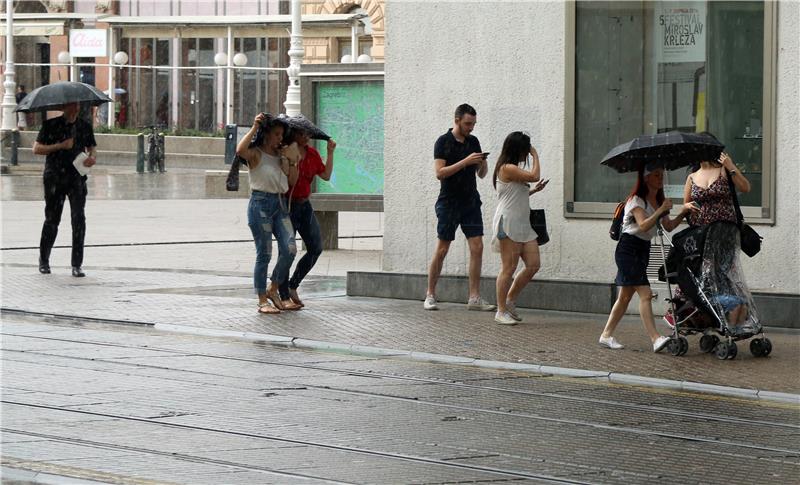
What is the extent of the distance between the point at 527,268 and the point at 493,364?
222cm

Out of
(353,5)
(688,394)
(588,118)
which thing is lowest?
(688,394)

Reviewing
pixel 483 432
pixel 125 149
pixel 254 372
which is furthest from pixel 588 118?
pixel 125 149

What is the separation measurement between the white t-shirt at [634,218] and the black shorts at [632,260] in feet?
0.16

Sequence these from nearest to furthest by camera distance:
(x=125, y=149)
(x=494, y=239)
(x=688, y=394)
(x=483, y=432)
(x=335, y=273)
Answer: (x=483, y=432) → (x=688, y=394) → (x=494, y=239) → (x=335, y=273) → (x=125, y=149)

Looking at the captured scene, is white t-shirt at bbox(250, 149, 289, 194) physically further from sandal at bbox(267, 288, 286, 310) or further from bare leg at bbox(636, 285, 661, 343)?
bare leg at bbox(636, 285, 661, 343)

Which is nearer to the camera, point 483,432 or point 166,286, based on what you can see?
point 483,432

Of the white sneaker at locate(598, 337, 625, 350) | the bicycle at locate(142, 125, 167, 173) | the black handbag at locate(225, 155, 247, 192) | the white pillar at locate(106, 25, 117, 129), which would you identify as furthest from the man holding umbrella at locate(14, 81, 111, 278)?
the white pillar at locate(106, 25, 117, 129)

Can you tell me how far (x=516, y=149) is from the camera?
40.7ft

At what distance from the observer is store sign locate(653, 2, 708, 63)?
529 inches

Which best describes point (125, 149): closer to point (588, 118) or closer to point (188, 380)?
point (588, 118)

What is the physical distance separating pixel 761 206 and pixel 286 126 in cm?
408

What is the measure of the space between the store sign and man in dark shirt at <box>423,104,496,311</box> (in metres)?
1.98

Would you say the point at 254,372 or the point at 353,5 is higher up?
the point at 353,5

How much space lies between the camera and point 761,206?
1277 cm
